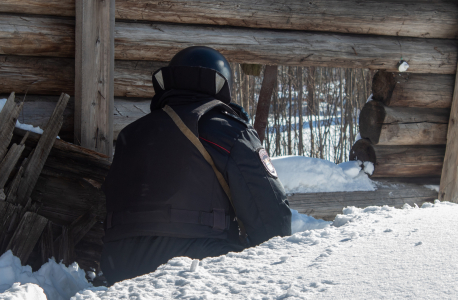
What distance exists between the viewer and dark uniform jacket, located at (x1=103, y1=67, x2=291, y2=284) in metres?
2.07

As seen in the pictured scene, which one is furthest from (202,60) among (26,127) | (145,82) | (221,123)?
(26,127)

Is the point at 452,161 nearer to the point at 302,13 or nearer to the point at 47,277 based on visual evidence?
the point at 302,13

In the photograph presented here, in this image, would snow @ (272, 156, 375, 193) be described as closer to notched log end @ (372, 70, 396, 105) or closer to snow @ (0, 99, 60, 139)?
notched log end @ (372, 70, 396, 105)

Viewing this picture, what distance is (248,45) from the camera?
144 inches

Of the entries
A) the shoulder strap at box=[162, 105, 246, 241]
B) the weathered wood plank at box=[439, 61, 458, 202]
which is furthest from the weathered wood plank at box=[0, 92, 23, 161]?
the weathered wood plank at box=[439, 61, 458, 202]

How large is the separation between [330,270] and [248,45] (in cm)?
277

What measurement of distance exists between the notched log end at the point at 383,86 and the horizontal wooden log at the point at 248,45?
218 mm

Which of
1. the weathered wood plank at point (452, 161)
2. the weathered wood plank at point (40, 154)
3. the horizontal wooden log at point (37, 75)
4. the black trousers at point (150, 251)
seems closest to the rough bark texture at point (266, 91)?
the weathered wood plank at point (452, 161)

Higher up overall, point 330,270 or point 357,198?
point 330,270

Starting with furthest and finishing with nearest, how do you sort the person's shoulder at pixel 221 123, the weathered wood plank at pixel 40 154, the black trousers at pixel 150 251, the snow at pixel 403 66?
the snow at pixel 403 66
the weathered wood plank at pixel 40 154
the person's shoulder at pixel 221 123
the black trousers at pixel 150 251

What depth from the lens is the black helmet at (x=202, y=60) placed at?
8.15ft

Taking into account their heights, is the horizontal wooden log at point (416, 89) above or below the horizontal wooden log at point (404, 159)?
above

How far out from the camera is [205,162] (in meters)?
2.12

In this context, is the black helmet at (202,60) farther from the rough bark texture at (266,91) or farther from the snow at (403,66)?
the rough bark texture at (266,91)
